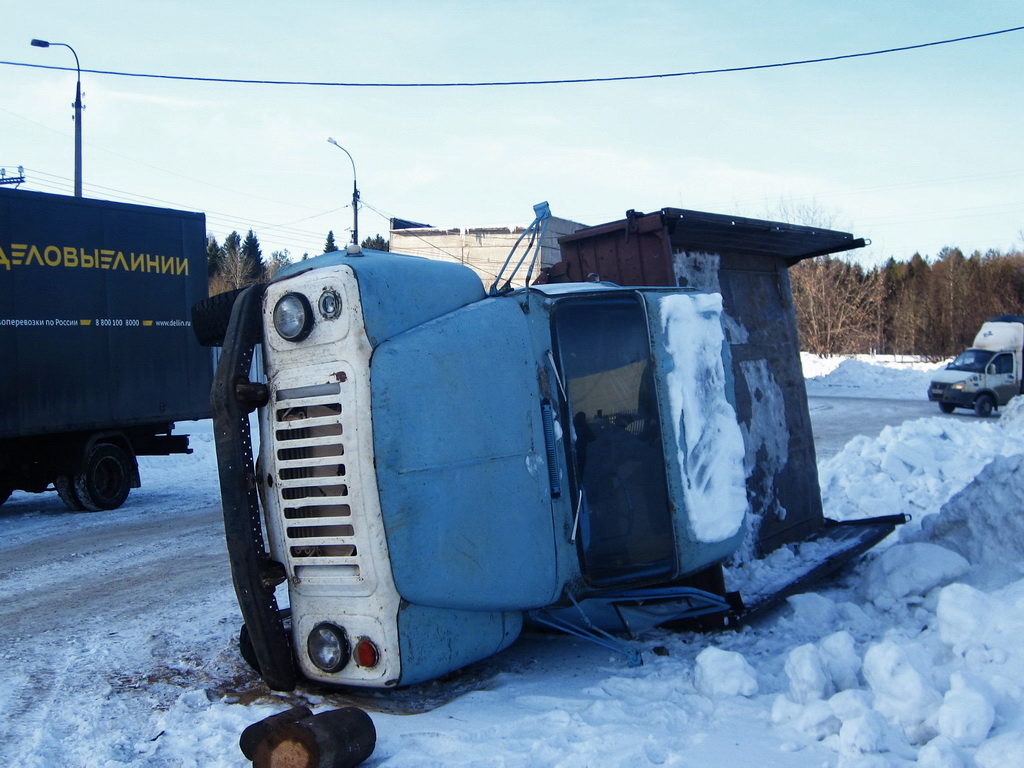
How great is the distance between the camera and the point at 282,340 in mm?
3801

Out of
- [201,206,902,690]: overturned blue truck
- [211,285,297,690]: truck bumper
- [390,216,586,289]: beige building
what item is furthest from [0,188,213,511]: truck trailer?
[390,216,586,289]: beige building

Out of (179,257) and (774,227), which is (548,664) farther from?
(179,257)

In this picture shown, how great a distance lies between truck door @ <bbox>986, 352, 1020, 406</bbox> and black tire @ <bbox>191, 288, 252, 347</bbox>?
80.7 ft

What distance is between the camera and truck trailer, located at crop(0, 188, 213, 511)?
10164 mm

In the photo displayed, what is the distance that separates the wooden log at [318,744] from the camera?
9.97 ft

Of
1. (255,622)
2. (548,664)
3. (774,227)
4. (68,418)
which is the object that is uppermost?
(774,227)

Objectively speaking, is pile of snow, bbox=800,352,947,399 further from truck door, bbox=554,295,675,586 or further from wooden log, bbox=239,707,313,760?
wooden log, bbox=239,707,313,760

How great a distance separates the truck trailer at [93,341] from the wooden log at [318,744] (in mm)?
8271

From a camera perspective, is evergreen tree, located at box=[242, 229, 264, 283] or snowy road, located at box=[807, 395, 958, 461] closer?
snowy road, located at box=[807, 395, 958, 461]

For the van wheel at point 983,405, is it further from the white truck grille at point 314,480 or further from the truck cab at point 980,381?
the white truck grille at point 314,480

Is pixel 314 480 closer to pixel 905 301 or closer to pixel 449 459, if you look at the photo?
pixel 449 459

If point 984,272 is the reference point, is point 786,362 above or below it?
below

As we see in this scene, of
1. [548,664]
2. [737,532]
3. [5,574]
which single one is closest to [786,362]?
[737,532]

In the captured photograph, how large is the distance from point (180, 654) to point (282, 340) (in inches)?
78.8
